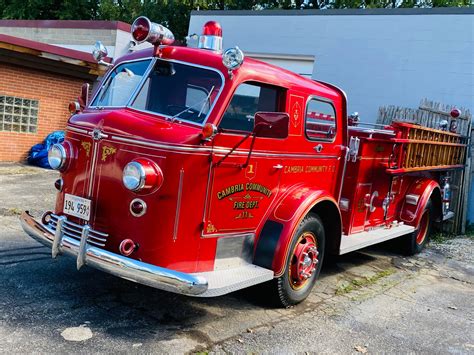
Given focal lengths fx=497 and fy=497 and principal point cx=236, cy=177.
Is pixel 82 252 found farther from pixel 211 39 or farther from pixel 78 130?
pixel 211 39

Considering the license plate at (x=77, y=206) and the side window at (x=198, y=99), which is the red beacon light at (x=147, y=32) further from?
the license plate at (x=77, y=206)

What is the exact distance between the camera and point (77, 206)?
4.14 m

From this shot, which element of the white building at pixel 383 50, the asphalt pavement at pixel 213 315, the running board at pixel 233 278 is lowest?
the asphalt pavement at pixel 213 315

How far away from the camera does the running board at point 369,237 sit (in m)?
5.42

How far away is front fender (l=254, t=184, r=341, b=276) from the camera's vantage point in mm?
4262

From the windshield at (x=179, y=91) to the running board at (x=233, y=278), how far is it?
4.13ft

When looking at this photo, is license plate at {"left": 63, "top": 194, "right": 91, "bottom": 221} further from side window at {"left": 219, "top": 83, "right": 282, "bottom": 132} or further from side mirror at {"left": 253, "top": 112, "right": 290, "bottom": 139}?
side mirror at {"left": 253, "top": 112, "right": 290, "bottom": 139}

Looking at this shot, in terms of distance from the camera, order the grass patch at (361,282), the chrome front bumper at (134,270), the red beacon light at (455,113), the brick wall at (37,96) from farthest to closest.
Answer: the brick wall at (37,96)
the red beacon light at (455,113)
the grass patch at (361,282)
the chrome front bumper at (134,270)

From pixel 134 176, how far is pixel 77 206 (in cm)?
84

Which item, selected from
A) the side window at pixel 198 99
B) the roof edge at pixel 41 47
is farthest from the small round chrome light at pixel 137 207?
the roof edge at pixel 41 47

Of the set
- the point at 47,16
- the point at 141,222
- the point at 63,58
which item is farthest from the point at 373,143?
the point at 47,16

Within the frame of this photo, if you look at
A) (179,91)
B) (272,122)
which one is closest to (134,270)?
(272,122)

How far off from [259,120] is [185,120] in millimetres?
620

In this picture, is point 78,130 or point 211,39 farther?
point 211,39
